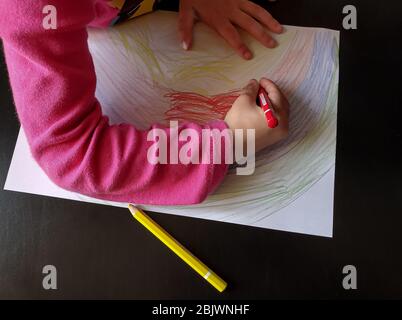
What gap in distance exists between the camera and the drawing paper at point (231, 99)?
18.3 inches

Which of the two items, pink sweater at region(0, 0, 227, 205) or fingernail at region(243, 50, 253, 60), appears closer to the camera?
pink sweater at region(0, 0, 227, 205)

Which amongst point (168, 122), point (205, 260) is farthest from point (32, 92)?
point (205, 260)

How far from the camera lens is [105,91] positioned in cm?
52

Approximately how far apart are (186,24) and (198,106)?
0.43 feet

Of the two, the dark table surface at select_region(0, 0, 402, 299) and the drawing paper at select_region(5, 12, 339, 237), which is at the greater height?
the drawing paper at select_region(5, 12, 339, 237)

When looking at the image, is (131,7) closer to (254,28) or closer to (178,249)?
(254,28)

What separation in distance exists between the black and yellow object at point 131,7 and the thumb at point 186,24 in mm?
42

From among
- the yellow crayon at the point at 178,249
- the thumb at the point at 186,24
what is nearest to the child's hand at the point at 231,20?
the thumb at the point at 186,24

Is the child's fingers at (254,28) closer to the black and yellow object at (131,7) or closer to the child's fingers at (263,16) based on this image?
the child's fingers at (263,16)

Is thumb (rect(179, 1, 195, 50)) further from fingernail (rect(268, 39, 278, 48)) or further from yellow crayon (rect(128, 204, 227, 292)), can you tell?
yellow crayon (rect(128, 204, 227, 292))

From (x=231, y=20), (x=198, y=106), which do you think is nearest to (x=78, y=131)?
(x=198, y=106)

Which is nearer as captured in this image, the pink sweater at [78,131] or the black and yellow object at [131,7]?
the pink sweater at [78,131]

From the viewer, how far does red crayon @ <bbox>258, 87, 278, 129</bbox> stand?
460mm

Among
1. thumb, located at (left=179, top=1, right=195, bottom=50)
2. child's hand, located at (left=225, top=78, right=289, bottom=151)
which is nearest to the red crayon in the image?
child's hand, located at (left=225, top=78, right=289, bottom=151)
